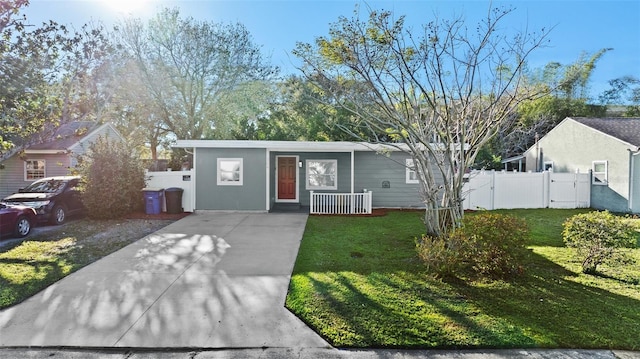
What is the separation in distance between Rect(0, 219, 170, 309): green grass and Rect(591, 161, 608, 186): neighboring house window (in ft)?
50.7

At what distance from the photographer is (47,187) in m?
10.1

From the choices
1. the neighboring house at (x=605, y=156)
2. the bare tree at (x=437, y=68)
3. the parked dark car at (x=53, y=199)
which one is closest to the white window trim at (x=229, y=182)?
the parked dark car at (x=53, y=199)

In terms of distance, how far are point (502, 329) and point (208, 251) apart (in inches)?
200

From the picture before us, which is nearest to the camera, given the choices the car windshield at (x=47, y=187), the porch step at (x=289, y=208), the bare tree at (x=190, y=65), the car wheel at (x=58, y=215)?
the car wheel at (x=58, y=215)

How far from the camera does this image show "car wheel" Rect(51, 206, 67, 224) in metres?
9.44

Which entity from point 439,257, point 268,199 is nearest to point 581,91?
point 268,199

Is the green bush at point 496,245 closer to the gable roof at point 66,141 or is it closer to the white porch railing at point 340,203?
the white porch railing at point 340,203

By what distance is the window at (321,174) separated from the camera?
12.7 meters

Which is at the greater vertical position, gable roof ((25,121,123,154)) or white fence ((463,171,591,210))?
gable roof ((25,121,123,154))

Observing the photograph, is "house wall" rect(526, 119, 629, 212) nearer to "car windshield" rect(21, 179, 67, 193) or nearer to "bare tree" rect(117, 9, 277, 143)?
"bare tree" rect(117, 9, 277, 143)

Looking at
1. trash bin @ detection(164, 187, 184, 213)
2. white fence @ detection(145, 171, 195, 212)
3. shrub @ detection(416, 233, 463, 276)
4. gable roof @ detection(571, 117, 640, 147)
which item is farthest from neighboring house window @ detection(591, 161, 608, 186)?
trash bin @ detection(164, 187, 184, 213)

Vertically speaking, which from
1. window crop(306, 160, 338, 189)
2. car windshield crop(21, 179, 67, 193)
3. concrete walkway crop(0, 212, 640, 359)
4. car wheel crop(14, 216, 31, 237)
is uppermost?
window crop(306, 160, 338, 189)

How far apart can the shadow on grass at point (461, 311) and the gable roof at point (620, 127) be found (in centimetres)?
1071

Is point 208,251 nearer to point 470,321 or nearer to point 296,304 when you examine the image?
point 296,304
